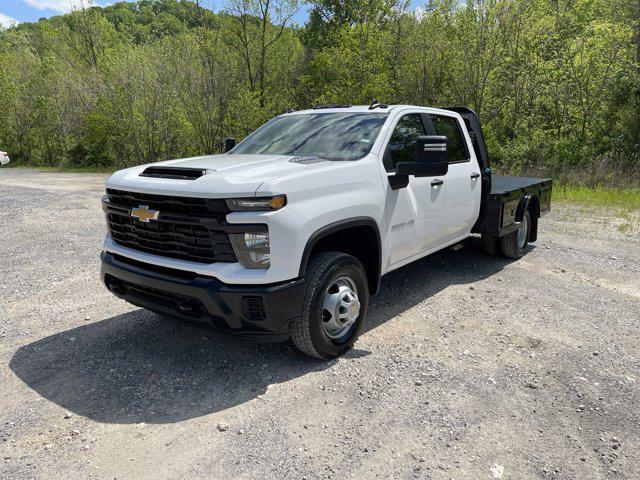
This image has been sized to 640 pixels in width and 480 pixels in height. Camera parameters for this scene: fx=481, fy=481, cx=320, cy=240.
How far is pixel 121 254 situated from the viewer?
3674 mm

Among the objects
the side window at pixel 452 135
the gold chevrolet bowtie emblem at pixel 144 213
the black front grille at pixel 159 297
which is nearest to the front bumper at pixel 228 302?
the black front grille at pixel 159 297

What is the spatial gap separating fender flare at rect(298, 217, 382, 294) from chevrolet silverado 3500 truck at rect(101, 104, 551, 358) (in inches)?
0.4

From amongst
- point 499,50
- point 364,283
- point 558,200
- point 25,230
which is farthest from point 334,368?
point 499,50

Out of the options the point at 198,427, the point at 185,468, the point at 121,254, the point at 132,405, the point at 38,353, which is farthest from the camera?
the point at 38,353

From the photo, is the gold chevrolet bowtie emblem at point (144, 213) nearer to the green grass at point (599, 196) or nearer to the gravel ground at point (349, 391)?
the gravel ground at point (349, 391)

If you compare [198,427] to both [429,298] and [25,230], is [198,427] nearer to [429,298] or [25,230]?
[429,298]

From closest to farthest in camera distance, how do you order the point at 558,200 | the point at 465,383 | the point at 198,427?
1. the point at 198,427
2. the point at 465,383
3. the point at 558,200

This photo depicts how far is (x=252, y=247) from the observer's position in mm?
3078

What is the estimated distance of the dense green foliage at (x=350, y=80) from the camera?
1538 cm

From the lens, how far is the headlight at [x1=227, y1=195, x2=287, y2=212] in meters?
3.06

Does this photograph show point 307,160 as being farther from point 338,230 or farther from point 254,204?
point 254,204

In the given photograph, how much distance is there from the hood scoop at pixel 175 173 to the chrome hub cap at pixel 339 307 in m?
1.24

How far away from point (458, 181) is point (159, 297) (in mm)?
3293

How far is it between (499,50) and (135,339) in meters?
15.0
